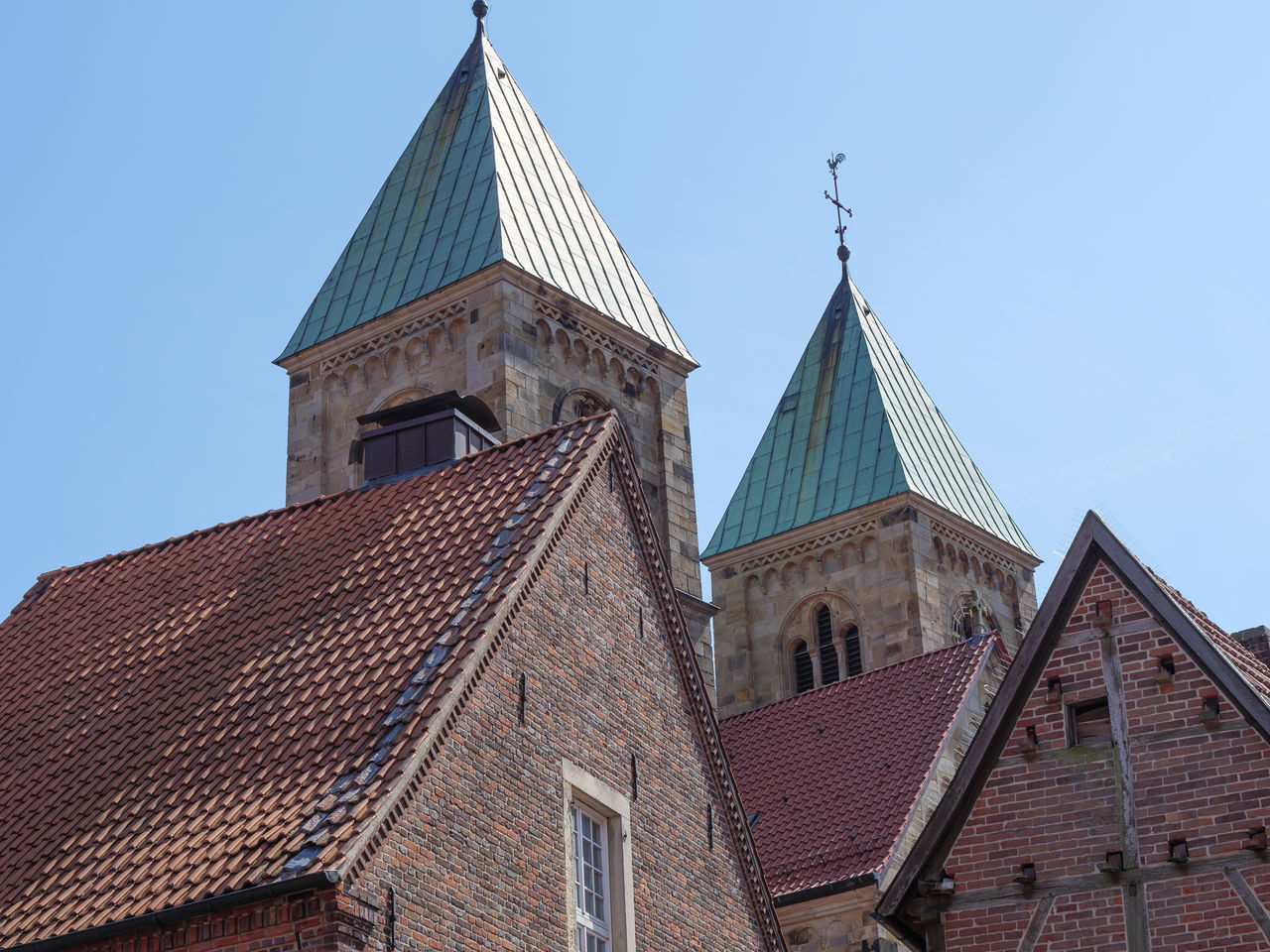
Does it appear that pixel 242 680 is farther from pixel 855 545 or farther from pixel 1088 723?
pixel 855 545

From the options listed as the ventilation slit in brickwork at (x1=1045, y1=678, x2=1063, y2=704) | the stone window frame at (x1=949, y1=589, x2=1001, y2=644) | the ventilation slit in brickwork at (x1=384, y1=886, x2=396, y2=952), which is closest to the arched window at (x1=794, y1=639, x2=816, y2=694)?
the stone window frame at (x1=949, y1=589, x2=1001, y2=644)

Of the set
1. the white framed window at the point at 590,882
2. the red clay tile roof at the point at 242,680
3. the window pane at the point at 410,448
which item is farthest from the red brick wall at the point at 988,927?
the window pane at the point at 410,448

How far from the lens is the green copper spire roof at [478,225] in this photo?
4347 centimetres

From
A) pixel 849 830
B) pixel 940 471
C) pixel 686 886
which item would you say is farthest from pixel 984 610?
pixel 686 886

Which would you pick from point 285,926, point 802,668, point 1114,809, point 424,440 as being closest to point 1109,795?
point 1114,809

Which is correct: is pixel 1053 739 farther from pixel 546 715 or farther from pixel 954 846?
pixel 546 715

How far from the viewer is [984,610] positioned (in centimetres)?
5288

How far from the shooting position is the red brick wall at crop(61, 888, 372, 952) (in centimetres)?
1517

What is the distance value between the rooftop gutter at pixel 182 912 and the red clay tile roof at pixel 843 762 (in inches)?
552

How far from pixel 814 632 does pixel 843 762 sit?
21574mm

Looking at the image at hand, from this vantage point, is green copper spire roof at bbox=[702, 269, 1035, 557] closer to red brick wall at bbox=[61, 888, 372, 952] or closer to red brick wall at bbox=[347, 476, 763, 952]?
red brick wall at bbox=[347, 476, 763, 952]

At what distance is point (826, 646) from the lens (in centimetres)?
5228

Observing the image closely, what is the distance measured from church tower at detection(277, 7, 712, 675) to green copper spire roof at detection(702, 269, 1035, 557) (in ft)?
31.0

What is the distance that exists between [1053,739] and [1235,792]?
1581 millimetres
